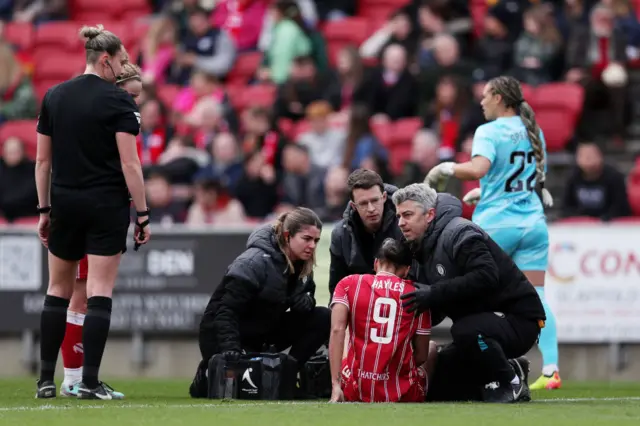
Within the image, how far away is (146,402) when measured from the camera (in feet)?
27.6

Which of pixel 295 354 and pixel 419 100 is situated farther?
pixel 419 100

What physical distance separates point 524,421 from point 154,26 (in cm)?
1168

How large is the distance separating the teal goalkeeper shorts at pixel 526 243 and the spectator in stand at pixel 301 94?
21.8 feet

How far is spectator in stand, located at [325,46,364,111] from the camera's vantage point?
15.8m

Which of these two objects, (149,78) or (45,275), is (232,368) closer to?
(45,275)

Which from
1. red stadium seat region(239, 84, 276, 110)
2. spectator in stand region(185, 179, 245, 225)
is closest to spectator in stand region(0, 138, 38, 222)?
spectator in stand region(185, 179, 245, 225)

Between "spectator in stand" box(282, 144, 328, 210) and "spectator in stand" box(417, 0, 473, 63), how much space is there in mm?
1983

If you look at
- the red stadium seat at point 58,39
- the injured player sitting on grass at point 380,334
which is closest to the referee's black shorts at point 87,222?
the injured player sitting on grass at point 380,334

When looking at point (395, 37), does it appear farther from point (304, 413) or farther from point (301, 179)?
point (304, 413)

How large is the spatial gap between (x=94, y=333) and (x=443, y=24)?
857cm

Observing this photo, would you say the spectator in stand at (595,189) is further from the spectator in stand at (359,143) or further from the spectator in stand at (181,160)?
the spectator in stand at (181,160)

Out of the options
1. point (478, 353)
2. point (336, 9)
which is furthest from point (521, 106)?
point (336, 9)

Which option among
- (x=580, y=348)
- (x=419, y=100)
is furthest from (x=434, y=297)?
(x=419, y=100)

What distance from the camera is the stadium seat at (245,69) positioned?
57.7 feet
